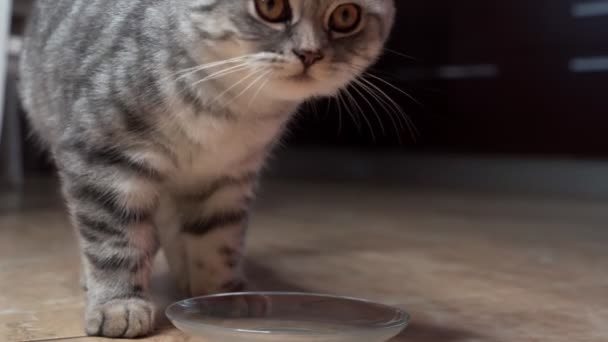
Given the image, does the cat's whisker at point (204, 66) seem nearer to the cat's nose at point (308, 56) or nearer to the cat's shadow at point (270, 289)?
the cat's nose at point (308, 56)

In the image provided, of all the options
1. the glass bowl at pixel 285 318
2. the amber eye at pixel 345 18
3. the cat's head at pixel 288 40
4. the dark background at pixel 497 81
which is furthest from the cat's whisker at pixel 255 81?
the dark background at pixel 497 81

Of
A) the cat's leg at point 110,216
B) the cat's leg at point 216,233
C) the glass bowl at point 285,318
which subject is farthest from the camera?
the cat's leg at point 216,233

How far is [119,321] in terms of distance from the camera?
1.22 m

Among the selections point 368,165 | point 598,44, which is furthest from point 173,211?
point 368,165

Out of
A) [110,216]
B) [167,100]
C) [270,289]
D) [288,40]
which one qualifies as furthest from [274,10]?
[270,289]

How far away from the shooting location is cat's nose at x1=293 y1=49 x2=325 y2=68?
3.87ft

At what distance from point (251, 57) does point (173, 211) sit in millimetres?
441

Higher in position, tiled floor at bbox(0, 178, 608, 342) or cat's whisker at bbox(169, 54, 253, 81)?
cat's whisker at bbox(169, 54, 253, 81)

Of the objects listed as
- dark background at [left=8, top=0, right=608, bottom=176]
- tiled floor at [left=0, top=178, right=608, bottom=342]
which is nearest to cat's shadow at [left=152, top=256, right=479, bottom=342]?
tiled floor at [left=0, top=178, right=608, bottom=342]

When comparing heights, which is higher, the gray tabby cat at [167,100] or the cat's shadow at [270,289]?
the gray tabby cat at [167,100]

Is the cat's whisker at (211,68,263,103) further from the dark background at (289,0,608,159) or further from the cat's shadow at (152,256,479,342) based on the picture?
the dark background at (289,0,608,159)

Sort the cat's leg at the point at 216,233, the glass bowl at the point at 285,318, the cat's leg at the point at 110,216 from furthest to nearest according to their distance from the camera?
the cat's leg at the point at 216,233 → the cat's leg at the point at 110,216 → the glass bowl at the point at 285,318

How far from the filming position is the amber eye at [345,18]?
124 cm

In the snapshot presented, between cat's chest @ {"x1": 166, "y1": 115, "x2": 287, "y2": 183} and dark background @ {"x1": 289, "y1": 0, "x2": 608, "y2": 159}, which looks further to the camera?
dark background @ {"x1": 289, "y1": 0, "x2": 608, "y2": 159}
